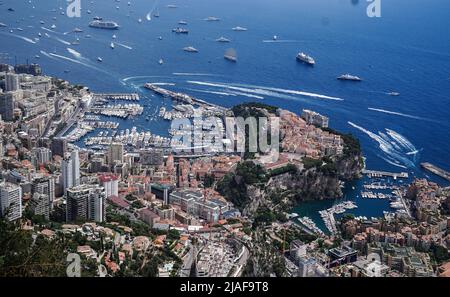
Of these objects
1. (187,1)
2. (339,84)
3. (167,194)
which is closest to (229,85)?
(339,84)

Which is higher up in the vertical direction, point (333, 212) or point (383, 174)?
point (383, 174)

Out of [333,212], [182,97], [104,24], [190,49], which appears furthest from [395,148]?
[104,24]

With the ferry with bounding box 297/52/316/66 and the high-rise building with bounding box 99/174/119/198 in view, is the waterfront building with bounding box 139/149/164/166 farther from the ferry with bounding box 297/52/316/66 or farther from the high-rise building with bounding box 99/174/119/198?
the ferry with bounding box 297/52/316/66

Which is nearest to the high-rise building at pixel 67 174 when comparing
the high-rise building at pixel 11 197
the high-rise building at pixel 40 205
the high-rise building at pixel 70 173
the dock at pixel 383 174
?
the high-rise building at pixel 70 173

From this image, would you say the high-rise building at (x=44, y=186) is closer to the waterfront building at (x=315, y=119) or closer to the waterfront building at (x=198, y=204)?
the waterfront building at (x=198, y=204)

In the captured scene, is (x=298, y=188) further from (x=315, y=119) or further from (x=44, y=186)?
(x=44, y=186)

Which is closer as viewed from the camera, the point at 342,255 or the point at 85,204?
the point at 342,255

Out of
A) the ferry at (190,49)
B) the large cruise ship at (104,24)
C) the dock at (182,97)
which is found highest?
the large cruise ship at (104,24)

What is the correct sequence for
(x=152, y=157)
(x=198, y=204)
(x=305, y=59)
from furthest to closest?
(x=305, y=59) < (x=152, y=157) < (x=198, y=204)
